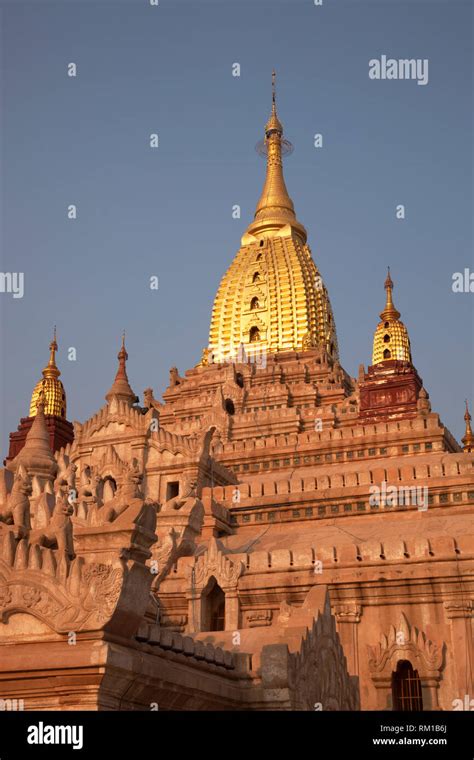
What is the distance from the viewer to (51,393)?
74.9m

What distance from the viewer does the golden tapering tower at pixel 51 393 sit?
7369cm

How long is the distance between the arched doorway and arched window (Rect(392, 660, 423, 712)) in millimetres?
5707

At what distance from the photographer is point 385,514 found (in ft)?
115

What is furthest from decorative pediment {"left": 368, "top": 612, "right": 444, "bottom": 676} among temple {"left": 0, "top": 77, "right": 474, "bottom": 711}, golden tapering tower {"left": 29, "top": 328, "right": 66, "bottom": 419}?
golden tapering tower {"left": 29, "top": 328, "right": 66, "bottom": 419}

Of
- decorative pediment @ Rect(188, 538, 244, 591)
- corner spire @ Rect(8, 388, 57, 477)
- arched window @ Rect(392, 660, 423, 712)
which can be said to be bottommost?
arched window @ Rect(392, 660, 423, 712)

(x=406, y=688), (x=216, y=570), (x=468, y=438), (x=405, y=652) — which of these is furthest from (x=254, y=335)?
(x=406, y=688)

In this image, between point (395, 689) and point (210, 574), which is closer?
point (395, 689)

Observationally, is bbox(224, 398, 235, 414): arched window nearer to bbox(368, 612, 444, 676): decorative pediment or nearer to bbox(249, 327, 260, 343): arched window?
bbox(249, 327, 260, 343): arched window

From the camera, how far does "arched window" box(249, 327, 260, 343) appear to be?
67.3m

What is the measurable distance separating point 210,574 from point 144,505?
1609cm

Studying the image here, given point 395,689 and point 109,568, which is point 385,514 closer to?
point 395,689

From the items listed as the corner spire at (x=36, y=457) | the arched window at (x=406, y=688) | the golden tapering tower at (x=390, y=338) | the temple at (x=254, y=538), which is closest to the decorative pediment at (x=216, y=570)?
the temple at (x=254, y=538)

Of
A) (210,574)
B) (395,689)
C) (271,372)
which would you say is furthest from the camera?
(271,372)
